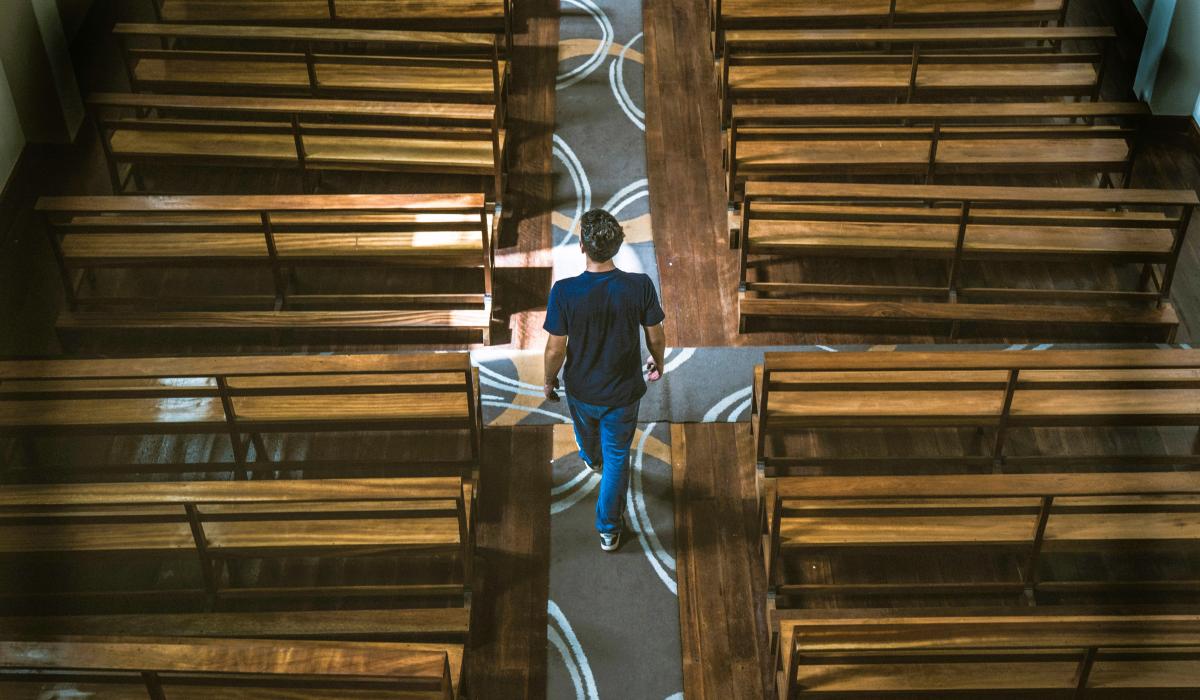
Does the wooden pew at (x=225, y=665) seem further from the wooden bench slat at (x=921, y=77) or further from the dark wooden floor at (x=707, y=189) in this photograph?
the wooden bench slat at (x=921, y=77)

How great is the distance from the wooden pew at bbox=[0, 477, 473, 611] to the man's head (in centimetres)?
99

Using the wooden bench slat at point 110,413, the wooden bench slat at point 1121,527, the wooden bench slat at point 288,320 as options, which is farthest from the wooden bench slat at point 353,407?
the wooden bench slat at point 1121,527

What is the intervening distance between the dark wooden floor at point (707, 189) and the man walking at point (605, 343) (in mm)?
1193

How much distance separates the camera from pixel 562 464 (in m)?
5.27

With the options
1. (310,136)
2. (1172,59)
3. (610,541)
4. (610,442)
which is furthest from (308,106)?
(1172,59)

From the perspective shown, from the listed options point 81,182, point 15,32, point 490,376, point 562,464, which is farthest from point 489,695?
point 15,32

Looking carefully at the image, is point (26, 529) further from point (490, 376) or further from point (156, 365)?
point (490, 376)

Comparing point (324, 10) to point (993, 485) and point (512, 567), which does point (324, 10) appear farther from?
point (993, 485)

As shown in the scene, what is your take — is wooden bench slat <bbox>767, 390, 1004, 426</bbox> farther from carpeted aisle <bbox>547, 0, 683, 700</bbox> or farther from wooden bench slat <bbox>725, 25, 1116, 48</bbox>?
wooden bench slat <bbox>725, 25, 1116, 48</bbox>

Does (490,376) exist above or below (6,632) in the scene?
above

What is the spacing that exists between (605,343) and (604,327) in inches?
2.4

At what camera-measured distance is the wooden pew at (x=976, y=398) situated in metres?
4.88

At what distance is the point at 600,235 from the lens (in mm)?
4277

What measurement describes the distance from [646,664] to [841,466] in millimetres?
1216
